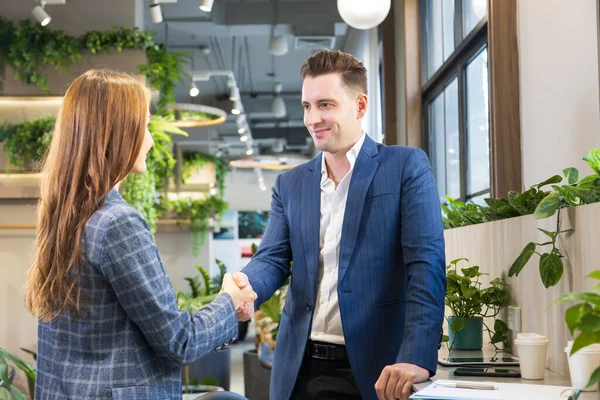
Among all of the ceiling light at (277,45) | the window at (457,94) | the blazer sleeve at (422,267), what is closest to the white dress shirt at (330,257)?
the blazer sleeve at (422,267)

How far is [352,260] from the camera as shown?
7.20ft

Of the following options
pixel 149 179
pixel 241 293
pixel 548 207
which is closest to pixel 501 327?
pixel 548 207

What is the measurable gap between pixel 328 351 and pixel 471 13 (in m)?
3.03

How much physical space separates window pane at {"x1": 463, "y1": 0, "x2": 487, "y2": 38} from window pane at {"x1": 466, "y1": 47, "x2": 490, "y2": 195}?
0.65 ft

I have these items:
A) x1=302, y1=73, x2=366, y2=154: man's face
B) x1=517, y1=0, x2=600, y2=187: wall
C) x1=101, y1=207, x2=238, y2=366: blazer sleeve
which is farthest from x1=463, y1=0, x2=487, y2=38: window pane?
x1=101, y1=207, x2=238, y2=366: blazer sleeve

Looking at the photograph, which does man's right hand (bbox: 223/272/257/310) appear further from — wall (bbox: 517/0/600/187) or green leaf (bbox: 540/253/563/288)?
wall (bbox: 517/0/600/187)

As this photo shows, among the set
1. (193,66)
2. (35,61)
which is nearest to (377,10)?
(35,61)

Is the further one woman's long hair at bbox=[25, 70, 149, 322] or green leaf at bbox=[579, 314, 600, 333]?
woman's long hair at bbox=[25, 70, 149, 322]

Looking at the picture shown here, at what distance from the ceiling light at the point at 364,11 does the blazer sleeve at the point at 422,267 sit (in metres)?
2.66

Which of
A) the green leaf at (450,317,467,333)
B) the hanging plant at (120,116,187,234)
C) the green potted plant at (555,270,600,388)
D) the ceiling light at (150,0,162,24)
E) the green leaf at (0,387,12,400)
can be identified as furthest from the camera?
the ceiling light at (150,0,162,24)

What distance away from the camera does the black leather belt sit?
2180 millimetres

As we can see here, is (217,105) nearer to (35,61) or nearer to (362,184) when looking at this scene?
(35,61)

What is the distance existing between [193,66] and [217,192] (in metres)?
6.83

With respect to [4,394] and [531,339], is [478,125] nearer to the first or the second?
[531,339]
